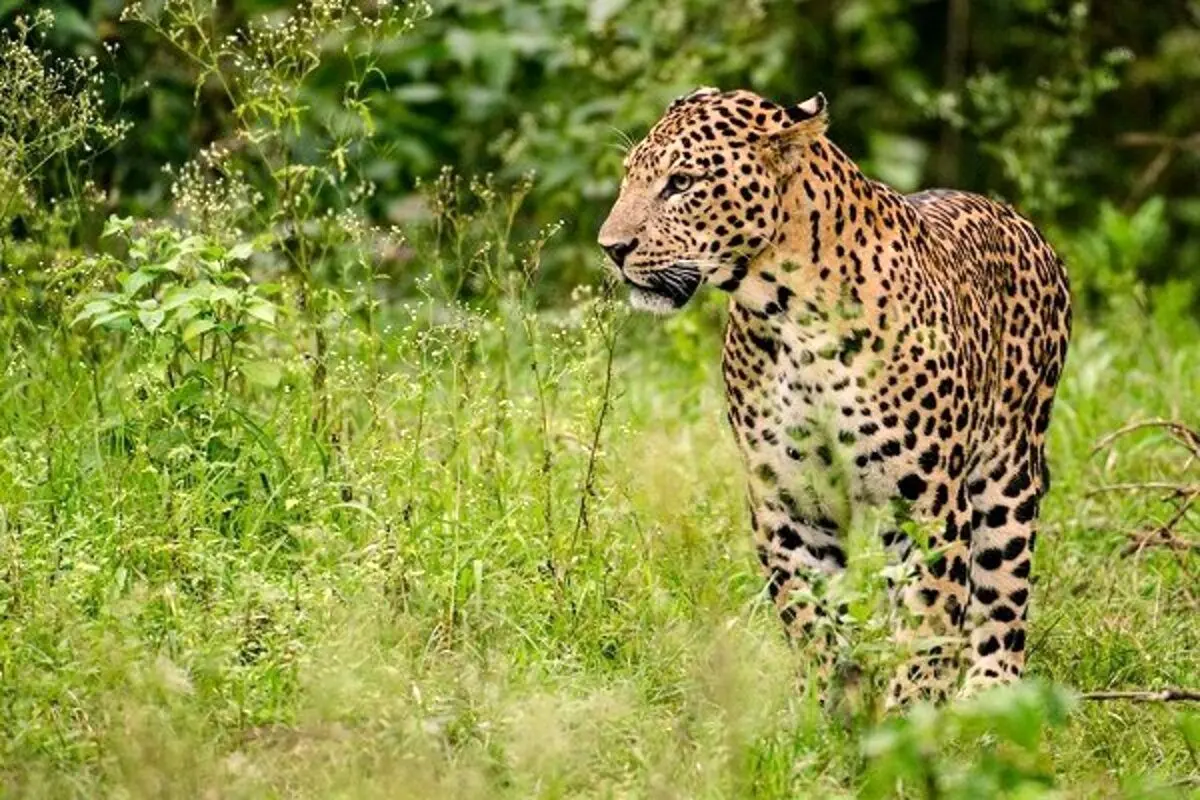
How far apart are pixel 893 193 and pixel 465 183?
Result: 444cm

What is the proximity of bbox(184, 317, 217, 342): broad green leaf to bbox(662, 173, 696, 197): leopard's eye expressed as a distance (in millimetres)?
1312

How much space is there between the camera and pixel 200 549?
6277 mm

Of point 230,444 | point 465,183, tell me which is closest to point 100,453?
point 230,444

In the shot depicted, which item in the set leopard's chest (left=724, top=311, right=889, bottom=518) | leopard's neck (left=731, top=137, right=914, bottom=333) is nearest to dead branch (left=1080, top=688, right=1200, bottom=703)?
leopard's chest (left=724, top=311, right=889, bottom=518)

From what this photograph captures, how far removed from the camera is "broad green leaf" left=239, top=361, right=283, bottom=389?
22.6ft

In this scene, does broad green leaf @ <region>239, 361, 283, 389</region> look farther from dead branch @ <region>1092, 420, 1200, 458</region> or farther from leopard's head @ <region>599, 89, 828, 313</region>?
dead branch @ <region>1092, 420, 1200, 458</region>

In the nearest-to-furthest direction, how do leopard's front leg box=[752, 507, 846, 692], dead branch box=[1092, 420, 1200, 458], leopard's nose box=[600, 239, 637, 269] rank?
leopard's nose box=[600, 239, 637, 269], leopard's front leg box=[752, 507, 846, 692], dead branch box=[1092, 420, 1200, 458]

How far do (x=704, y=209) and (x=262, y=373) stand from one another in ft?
4.59

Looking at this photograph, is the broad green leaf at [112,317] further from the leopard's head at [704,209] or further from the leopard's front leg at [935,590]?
the leopard's front leg at [935,590]

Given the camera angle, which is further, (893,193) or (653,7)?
(653,7)

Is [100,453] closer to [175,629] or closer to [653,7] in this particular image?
[175,629]

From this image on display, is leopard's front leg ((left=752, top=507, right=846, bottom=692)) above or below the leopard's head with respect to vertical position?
below

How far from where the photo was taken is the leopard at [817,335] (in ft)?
20.9

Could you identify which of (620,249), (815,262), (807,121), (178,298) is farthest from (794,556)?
(178,298)
